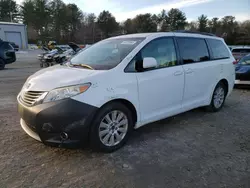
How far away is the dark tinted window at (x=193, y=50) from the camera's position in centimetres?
397

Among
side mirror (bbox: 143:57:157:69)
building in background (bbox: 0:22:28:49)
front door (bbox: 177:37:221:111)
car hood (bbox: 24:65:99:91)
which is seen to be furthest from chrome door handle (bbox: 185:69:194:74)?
building in background (bbox: 0:22:28:49)

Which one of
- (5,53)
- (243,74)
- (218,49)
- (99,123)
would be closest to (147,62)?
(99,123)

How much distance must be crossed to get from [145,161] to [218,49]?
11.3ft

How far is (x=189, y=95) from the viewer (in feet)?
13.4

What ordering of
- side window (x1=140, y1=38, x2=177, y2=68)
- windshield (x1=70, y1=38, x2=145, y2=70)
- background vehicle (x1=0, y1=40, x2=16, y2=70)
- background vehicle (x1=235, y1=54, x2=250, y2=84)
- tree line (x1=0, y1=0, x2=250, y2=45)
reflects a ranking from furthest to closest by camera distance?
tree line (x1=0, y1=0, x2=250, y2=45) < background vehicle (x1=0, y1=40, x2=16, y2=70) < background vehicle (x1=235, y1=54, x2=250, y2=84) < side window (x1=140, y1=38, x2=177, y2=68) < windshield (x1=70, y1=38, x2=145, y2=70)

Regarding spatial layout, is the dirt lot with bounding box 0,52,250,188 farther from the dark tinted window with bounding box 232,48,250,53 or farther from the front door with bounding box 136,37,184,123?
the dark tinted window with bounding box 232,48,250,53

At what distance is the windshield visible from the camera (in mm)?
3199

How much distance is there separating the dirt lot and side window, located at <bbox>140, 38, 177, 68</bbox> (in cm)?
127

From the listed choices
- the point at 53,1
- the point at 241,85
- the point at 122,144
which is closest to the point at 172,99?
the point at 122,144

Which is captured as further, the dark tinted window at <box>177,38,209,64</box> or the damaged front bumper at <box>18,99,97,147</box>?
the dark tinted window at <box>177,38,209,64</box>

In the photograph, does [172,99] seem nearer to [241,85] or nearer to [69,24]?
[241,85]

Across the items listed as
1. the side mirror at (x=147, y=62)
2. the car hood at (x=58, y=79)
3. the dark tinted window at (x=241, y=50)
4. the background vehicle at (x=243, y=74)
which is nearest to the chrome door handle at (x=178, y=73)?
the side mirror at (x=147, y=62)

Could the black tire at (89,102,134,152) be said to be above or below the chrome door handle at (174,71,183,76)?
below

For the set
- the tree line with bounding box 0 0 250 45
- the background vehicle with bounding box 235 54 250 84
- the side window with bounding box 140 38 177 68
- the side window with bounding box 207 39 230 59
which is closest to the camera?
the side window with bounding box 140 38 177 68
